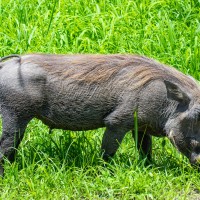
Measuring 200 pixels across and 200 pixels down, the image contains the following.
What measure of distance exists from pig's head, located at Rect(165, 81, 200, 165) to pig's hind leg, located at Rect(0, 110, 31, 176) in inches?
46.2

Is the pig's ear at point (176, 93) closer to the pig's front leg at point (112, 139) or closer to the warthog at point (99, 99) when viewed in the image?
the warthog at point (99, 99)

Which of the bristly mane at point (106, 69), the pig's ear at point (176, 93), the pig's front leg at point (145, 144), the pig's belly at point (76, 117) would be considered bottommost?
the pig's front leg at point (145, 144)

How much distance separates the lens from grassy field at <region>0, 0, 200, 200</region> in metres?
6.13

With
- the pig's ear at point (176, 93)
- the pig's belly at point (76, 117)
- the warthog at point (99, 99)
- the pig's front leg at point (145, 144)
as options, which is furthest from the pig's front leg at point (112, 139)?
the pig's ear at point (176, 93)

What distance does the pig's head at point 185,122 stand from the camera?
250 inches

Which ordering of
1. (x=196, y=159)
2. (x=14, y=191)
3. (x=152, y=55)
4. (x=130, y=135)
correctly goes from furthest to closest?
(x=152, y=55)
(x=130, y=135)
(x=196, y=159)
(x=14, y=191)

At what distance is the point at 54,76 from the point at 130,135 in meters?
1.13

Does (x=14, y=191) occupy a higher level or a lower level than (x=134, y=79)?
lower

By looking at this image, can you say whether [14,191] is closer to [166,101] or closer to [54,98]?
[54,98]

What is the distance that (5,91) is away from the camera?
6.24 metres

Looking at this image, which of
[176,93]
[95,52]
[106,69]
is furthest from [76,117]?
[95,52]

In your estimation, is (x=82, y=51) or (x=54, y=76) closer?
(x=54, y=76)

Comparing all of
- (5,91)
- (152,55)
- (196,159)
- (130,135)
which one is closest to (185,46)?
(152,55)

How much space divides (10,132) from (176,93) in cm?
138
